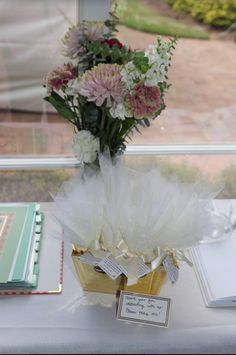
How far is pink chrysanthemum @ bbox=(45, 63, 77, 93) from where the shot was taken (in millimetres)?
1004

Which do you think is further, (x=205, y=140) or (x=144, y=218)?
(x=205, y=140)

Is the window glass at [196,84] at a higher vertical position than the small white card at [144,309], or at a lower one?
higher

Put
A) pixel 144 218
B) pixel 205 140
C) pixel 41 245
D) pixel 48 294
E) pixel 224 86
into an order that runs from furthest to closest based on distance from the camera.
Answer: pixel 224 86 < pixel 205 140 < pixel 41 245 < pixel 48 294 < pixel 144 218

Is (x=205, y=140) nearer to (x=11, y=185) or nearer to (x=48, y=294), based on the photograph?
(x=11, y=185)

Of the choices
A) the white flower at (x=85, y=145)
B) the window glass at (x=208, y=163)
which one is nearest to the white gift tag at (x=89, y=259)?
the white flower at (x=85, y=145)

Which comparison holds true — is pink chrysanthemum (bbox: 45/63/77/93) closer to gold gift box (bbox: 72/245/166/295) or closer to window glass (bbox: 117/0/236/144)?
gold gift box (bbox: 72/245/166/295)

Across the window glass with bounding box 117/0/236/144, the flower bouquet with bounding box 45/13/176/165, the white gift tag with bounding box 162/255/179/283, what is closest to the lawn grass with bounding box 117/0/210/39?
the window glass with bounding box 117/0/236/144

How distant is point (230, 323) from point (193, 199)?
260 millimetres

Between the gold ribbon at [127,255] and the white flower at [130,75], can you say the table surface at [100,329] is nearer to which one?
the gold ribbon at [127,255]

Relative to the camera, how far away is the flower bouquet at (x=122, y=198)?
856mm

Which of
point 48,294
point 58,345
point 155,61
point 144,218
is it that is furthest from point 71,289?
point 155,61

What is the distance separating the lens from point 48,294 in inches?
39.2

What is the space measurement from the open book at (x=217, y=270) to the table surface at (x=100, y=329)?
0.02 m

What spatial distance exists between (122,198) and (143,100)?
195mm
